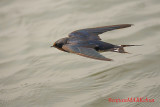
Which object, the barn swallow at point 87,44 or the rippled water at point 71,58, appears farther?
the rippled water at point 71,58

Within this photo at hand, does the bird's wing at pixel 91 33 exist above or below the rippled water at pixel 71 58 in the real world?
above

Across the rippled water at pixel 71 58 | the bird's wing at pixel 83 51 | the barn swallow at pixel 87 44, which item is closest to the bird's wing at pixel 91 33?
the barn swallow at pixel 87 44

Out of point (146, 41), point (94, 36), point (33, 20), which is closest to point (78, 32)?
point (94, 36)

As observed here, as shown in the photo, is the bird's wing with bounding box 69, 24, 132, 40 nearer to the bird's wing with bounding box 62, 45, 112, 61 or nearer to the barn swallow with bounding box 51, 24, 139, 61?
the barn swallow with bounding box 51, 24, 139, 61

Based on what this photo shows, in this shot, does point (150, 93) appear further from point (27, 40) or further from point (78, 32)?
point (27, 40)

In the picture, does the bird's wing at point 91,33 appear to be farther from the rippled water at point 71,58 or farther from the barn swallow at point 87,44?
the rippled water at point 71,58

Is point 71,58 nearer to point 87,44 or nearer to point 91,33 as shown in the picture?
point 91,33

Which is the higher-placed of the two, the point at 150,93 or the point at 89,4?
the point at 89,4

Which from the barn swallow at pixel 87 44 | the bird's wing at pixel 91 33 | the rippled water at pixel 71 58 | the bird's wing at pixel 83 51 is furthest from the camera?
the bird's wing at pixel 91 33

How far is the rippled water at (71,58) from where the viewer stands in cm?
364

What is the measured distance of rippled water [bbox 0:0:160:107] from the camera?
3.64 m

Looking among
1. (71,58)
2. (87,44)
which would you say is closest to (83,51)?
(87,44)

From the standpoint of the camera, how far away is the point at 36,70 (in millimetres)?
4340

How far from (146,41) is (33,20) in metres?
1.90
